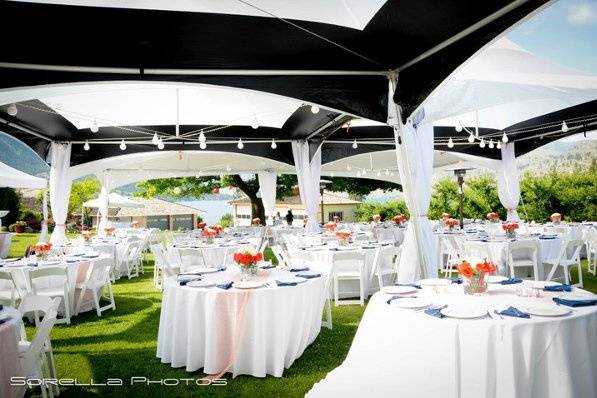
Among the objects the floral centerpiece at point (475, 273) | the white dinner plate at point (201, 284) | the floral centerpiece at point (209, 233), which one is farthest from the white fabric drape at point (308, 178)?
the floral centerpiece at point (475, 273)

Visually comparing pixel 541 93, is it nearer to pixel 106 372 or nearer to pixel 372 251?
pixel 372 251

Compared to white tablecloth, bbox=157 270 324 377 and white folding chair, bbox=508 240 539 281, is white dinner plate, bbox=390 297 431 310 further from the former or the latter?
white folding chair, bbox=508 240 539 281

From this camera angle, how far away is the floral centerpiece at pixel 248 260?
14.1 ft

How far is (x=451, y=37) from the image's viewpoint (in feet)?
13.5

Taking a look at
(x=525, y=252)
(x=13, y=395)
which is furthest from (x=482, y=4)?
(x=525, y=252)

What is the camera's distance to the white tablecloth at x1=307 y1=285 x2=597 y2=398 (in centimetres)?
242

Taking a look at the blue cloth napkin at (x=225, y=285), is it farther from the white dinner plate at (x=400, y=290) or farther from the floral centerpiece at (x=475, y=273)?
the floral centerpiece at (x=475, y=273)

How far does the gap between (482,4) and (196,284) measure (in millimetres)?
3610

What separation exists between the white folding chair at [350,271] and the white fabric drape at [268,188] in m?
9.67

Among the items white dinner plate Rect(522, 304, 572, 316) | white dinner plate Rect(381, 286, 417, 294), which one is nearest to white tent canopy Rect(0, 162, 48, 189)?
white dinner plate Rect(381, 286, 417, 294)

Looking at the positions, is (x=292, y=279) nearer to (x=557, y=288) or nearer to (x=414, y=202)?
(x=414, y=202)

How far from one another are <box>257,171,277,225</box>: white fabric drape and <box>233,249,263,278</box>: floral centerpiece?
39.6 ft

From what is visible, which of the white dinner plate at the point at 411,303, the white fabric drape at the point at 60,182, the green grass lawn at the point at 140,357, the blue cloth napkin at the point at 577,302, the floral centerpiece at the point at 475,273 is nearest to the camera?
the blue cloth napkin at the point at 577,302

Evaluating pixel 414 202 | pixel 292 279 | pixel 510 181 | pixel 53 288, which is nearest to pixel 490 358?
pixel 292 279
